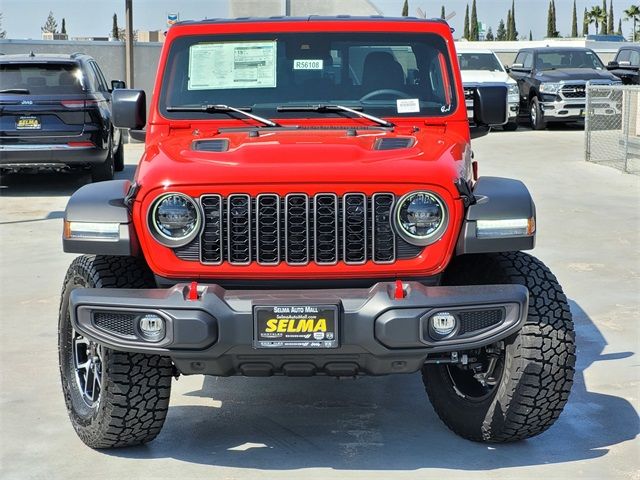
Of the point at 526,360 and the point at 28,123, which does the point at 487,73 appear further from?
the point at 526,360

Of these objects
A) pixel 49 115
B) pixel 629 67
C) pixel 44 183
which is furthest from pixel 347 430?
pixel 629 67

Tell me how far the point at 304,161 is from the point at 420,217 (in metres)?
0.53

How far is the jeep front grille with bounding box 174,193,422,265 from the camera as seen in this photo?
475cm

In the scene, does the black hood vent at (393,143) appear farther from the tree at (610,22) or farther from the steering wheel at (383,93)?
the tree at (610,22)

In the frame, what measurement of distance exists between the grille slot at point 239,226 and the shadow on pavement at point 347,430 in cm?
95

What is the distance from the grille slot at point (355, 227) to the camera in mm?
4750

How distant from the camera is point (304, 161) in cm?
486

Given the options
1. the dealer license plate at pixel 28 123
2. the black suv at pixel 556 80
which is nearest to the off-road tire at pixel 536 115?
the black suv at pixel 556 80

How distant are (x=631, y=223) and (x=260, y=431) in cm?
733

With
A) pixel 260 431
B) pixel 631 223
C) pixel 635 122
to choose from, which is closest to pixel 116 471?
pixel 260 431

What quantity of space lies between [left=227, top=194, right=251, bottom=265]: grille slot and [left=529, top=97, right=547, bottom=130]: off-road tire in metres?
18.5

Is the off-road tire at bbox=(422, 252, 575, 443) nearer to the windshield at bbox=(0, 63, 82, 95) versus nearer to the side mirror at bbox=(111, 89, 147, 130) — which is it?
the side mirror at bbox=(111, 89, 147, 130)

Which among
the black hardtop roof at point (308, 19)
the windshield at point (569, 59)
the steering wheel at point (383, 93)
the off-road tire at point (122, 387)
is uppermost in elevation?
the black hardtop roof at point (308, 19)

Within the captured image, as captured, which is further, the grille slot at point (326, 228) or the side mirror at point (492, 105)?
the side mirror at point (492, 105)
